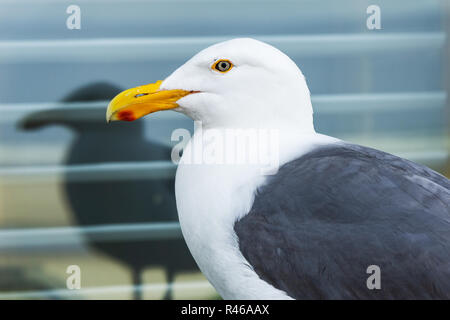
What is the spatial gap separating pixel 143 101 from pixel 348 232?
0.70m

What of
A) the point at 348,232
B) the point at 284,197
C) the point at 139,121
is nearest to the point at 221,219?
the point at 284,197

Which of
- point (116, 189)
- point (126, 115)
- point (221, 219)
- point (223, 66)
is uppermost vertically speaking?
point (223, 66)

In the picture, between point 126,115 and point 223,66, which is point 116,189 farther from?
point 223,66

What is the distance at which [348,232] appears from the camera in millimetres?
1374

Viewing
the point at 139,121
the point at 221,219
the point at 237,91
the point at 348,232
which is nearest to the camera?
the point at 348,232

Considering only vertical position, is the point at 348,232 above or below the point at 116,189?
above

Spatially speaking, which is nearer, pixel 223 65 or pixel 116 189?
pixel 223 65

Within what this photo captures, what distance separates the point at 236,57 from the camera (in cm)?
163

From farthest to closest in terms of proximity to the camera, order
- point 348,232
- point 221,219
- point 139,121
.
→ point 139,121 → point 221,219 → point 348,232

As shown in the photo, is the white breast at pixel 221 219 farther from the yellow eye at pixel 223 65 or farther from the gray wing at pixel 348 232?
the yellow eye at pixel 223 65

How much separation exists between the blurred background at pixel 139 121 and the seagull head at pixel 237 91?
0.74m

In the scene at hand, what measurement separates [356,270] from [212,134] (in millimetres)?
578

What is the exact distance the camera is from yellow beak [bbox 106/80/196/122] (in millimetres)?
1662

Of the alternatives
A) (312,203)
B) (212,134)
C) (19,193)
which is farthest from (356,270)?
(19,193)
